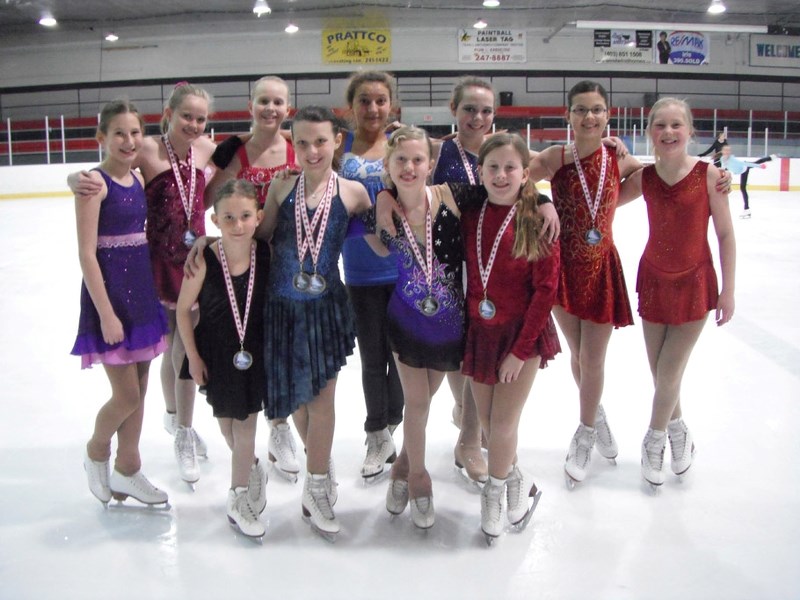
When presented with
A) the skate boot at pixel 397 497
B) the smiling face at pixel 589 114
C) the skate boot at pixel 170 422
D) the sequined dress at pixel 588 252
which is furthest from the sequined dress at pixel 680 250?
the skate boot at pixel 170 422

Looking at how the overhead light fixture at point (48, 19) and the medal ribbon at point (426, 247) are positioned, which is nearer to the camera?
the medal ribbon at point (426, 247)

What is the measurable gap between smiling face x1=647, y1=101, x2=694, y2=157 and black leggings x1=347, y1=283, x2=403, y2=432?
1015mm

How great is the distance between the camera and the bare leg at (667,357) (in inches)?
94.5

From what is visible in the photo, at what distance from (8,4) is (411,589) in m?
16.3

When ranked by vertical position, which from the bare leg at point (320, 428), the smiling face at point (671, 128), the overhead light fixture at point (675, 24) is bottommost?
the bare leg at point (320, 428)

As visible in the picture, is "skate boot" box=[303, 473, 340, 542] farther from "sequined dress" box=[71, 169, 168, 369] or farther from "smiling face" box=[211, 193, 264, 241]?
"smiling face" box=[211, 193, 264, 241]

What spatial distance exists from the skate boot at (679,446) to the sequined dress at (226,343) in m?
1.47

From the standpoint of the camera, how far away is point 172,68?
17250mm

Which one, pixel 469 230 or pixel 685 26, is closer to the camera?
pixel 469 230

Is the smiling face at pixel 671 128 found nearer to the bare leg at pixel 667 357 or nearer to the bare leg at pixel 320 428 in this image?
the bare leg at pixel 667 357

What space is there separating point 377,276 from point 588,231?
73 cm

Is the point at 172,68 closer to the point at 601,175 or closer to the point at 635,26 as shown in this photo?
the point at 635,26

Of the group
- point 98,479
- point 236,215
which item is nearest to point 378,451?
point 98,479

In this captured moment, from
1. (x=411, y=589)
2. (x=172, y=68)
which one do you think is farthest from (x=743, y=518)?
(x=172, y=68)
